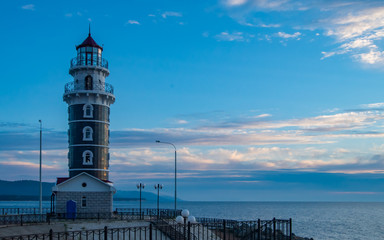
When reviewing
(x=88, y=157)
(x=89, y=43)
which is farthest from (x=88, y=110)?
(x=89, y=43)

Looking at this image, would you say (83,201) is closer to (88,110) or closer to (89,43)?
(88,110)

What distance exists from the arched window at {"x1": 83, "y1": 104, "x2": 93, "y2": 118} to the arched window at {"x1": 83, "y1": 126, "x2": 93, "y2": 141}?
4.13ft

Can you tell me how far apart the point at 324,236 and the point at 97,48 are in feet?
170

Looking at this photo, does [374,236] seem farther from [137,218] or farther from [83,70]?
[83,70]

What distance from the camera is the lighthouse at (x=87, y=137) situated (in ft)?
143

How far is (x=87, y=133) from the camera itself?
150 ft

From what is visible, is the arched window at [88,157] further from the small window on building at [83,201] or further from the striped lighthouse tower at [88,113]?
the small window on building at [83,201]

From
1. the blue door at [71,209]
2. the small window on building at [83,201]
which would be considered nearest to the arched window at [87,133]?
the small window on building at [83,201]

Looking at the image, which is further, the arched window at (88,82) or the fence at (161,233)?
the arched window at (88,82)

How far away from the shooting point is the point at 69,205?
43125 millimetres

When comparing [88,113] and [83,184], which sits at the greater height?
[88,113]

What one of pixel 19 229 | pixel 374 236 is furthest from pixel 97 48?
pixel 374 236

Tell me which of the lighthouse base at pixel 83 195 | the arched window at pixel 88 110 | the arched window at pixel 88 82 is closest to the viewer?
the lighthouse base at pixel 83 195

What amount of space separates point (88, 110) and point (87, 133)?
7.87 feet
